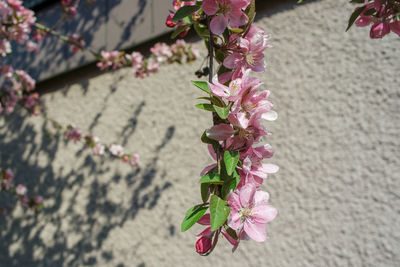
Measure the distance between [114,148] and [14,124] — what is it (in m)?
1.44

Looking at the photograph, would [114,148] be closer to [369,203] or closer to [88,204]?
[88,204]

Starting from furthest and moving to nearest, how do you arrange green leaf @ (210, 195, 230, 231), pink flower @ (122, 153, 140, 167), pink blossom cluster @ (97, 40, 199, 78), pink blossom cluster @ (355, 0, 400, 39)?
1. pink flower @ (122, 153, 140, 167)
2. pink blossom cluster @ (97, 40, 199, 78)
3. pink blossom cluster @ (355, 0, 400, 39)
4. green leaf @ (210, 195, 230, 231)

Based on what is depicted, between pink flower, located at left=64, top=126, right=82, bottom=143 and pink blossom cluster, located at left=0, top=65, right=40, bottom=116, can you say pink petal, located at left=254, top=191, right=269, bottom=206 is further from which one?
pink blossom cluster, located at left=0, top=65, right=40, bottom=116

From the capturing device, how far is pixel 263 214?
617 mm

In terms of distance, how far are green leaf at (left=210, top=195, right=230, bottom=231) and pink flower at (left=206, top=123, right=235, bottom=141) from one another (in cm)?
12

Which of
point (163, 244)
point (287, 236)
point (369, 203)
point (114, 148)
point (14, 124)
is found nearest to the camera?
point (369, 203)

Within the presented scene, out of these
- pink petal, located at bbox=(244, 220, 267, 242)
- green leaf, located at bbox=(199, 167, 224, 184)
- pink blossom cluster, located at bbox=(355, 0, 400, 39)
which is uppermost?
pink blossom cluster, located at bbox=(355, 0, 400, 39)

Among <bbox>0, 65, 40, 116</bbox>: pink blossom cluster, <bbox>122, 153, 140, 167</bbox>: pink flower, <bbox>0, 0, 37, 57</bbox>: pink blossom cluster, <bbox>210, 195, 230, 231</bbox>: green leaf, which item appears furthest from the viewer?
<bbox>0, 65, 40, 116</bbox>: pink blossom cluster

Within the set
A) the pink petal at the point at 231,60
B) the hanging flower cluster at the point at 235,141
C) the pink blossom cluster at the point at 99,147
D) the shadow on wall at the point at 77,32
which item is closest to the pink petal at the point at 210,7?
the hanging flower cluster at the point at 235,141

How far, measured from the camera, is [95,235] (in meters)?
2.32

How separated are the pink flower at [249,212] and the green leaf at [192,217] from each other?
6 centimetres

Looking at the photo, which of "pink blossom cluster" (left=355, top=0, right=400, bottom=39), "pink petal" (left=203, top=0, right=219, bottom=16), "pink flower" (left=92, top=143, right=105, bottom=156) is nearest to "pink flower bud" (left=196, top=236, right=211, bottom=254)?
"pink petal" (left=203, top=0, right=219, bottom=16)

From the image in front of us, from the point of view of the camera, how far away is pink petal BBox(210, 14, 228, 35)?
0.64 metres

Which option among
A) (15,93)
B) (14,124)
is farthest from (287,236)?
(14,124)
